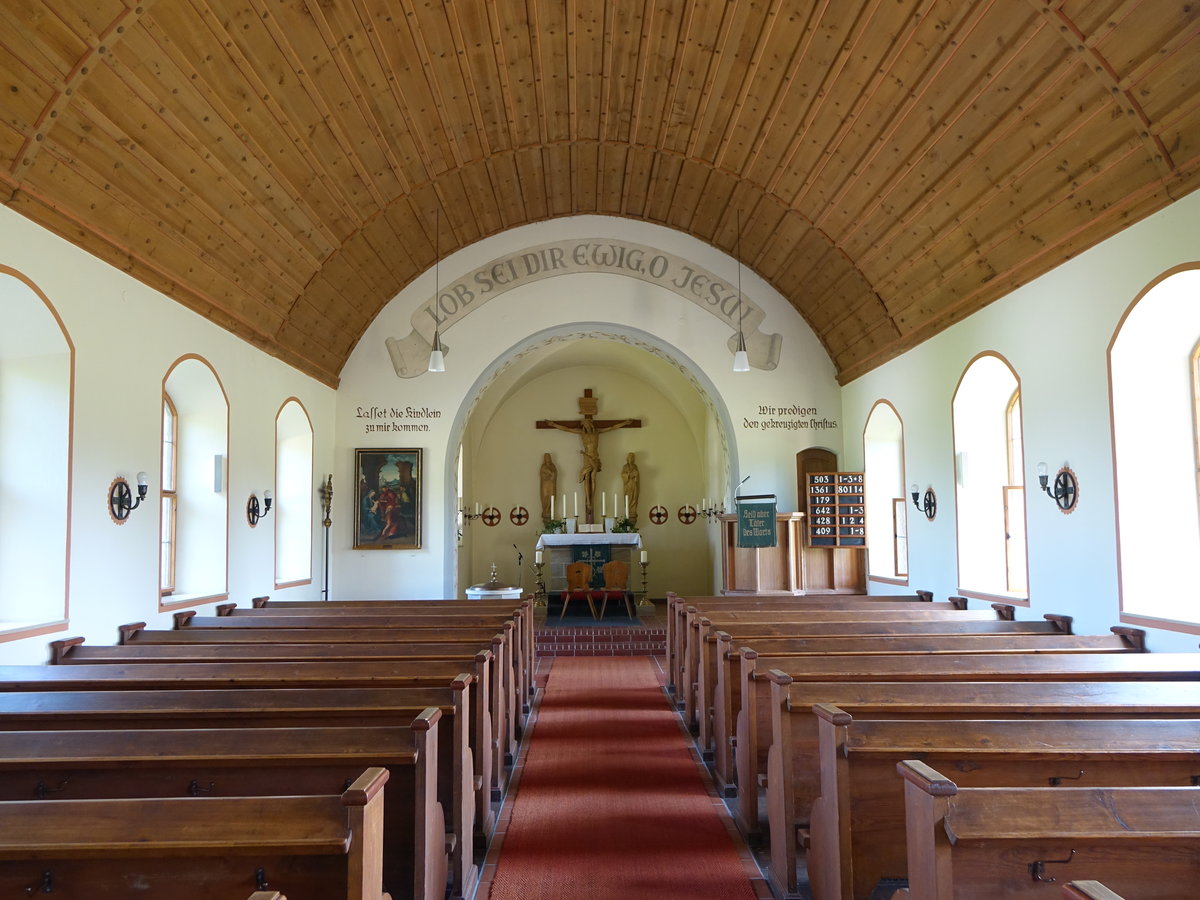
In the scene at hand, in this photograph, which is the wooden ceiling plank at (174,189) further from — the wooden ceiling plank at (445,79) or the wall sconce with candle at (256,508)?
the wall sconce with candle at (256,508)

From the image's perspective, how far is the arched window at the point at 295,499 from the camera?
10.0 meters

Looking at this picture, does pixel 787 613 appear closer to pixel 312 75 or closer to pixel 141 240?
pixel 312 75

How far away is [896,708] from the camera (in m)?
3.49

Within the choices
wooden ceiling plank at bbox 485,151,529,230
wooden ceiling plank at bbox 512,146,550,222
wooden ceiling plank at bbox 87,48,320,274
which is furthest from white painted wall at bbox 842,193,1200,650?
wooden ceiling plank at bbox 87,48,320,274

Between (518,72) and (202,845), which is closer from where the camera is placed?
(202,845)

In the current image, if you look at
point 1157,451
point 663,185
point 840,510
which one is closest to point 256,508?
point 663,185

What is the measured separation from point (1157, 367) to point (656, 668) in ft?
17.4

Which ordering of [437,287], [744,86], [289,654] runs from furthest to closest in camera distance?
1. [437,287]
2. [744,86]
3. [289,654]

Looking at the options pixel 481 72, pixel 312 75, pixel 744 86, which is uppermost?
pixel 481 72

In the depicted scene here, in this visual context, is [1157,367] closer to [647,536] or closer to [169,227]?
[169,227]

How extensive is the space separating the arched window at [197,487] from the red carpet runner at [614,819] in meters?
3.28

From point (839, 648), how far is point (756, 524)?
5.78 metres

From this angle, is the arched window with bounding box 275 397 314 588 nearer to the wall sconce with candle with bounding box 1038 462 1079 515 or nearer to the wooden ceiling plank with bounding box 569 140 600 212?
the wooden ceiling plank with bounding box 569 140 600 212

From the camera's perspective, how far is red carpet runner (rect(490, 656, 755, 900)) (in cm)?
373
